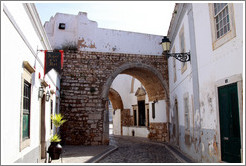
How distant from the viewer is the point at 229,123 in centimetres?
520

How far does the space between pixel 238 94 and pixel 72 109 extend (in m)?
9.04

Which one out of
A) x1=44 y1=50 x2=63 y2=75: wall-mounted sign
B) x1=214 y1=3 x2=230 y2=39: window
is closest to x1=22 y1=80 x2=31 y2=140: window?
x1=44 y1=50 x2=63 y2=75: wall-mounted sign

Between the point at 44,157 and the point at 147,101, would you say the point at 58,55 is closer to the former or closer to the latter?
the point at 44,157

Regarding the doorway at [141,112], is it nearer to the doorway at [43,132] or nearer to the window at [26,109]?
the doorway at [43,132]

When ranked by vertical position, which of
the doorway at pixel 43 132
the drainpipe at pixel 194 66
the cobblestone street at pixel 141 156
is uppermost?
the drainpipe at pixel 194 66

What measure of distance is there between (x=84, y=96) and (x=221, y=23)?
8372mm

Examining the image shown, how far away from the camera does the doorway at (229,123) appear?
4.94 m

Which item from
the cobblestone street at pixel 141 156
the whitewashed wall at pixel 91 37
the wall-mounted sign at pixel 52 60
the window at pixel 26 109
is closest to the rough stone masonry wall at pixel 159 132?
the cobblestone street at pixel 141 156

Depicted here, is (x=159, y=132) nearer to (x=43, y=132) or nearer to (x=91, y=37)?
(x=91, y=37)

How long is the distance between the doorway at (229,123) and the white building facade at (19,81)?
4.14 m

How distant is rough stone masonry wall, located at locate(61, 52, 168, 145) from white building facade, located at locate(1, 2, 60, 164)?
5.60 m

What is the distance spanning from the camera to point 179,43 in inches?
392

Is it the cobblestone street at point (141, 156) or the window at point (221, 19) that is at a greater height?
the window at point (221, 19)

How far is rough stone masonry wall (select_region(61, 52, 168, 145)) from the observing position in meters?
12.3
